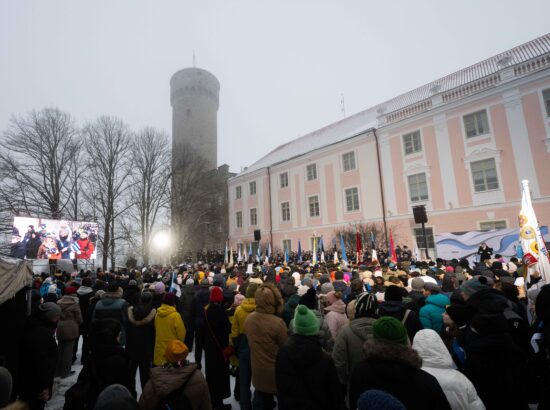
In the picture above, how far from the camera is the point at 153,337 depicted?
5.44m

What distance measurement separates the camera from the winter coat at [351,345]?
3305mm

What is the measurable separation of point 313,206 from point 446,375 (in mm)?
27621

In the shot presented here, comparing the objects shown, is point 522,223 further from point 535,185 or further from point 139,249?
point 139,249

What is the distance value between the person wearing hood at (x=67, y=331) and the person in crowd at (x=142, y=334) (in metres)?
2.31

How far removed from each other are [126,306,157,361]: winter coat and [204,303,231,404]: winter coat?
1.13 m

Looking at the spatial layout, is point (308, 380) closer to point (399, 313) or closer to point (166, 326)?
point (399, 313)

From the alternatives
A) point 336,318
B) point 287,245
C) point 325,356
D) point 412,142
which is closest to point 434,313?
point 336,318

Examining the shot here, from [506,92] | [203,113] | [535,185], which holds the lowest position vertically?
[535,185]

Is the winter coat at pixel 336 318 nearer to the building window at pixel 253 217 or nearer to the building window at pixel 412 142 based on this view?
the building window at pixel 412 142

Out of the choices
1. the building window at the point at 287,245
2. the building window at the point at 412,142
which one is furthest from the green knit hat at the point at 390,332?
the building window at the point at 287,245

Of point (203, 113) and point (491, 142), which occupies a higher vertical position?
point (203, 113)

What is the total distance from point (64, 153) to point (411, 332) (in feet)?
101

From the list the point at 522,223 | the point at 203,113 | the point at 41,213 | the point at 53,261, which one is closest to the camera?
the point at 522,223

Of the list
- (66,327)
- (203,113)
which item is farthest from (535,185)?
(203,113)
